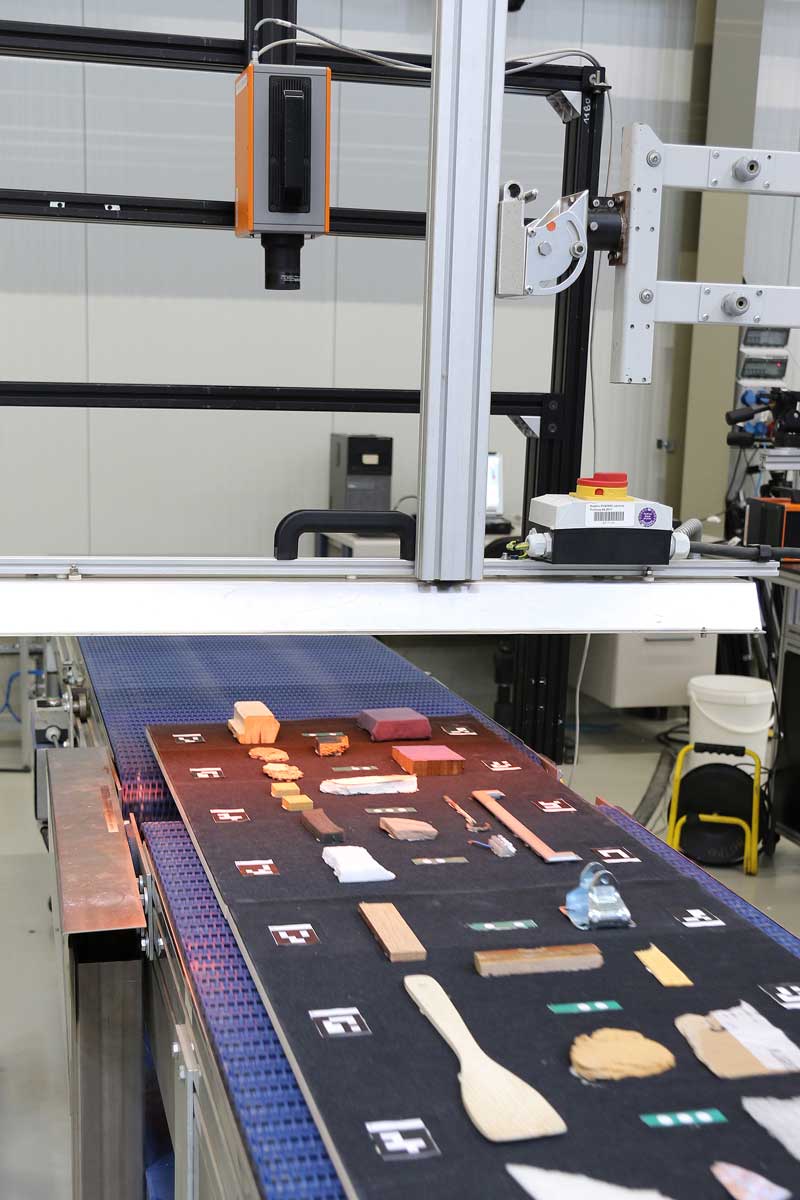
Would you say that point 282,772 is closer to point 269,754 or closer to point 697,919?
point 269,754

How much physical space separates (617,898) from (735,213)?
414cm

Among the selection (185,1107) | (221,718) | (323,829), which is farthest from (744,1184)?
(221,718)

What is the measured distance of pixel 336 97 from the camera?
489 cm

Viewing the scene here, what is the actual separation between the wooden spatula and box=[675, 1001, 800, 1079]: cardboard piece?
217mm

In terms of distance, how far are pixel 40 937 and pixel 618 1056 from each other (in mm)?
2258

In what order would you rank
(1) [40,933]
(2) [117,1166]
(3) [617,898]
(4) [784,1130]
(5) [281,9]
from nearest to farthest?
1. (4) [784,1130]
2. (3) [617,898]
3. (2) [117,1166]
4. (5) [281,9]
5. (1) [40,933]

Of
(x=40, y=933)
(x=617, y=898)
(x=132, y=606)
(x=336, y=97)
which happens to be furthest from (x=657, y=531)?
(x=336, y=97)

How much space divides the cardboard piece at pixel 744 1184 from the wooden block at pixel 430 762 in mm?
1129

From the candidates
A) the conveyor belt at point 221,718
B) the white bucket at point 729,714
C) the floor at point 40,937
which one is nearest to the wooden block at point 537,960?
the conveyor belt at point 221,718

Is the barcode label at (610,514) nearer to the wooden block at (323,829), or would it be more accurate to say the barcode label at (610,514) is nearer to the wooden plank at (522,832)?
the wooden plank at (522,832)

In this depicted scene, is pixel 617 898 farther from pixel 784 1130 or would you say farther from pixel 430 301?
pixel 430 301

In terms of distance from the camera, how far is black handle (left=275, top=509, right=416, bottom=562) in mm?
1481

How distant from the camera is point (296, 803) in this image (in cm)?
208

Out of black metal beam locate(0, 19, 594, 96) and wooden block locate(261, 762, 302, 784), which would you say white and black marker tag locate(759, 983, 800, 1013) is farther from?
black metal beam locate(0, 19, 594, 96)
